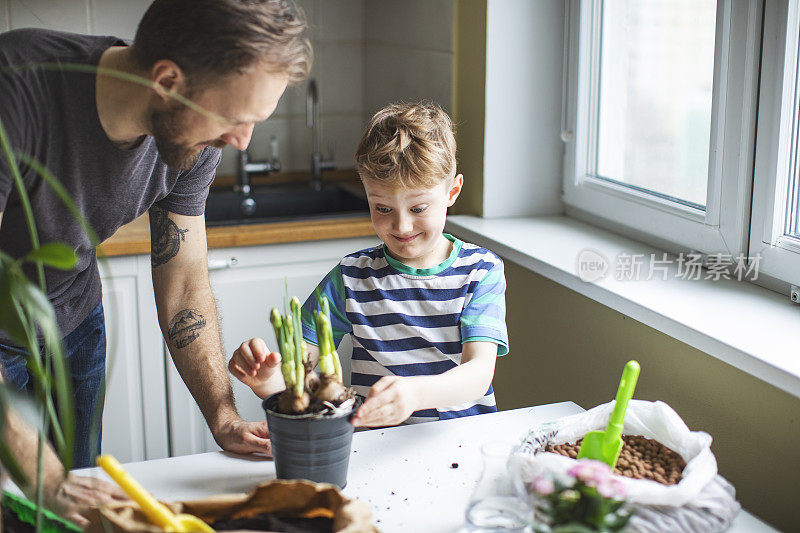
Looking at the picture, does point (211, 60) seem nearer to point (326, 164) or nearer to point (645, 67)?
point (645, 67)

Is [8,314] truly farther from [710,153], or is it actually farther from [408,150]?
[710,153]

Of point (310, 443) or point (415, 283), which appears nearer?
point (310, 443)

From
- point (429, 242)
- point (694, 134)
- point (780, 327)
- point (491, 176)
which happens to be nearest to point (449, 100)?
point (491, 176)

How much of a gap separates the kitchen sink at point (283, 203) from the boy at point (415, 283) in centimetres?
103

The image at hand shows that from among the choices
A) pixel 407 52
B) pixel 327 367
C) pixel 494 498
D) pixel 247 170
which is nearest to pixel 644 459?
pixel 494 498

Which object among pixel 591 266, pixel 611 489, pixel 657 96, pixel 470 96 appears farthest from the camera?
pixel 470 96

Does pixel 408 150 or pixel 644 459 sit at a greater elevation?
pixel 408 150

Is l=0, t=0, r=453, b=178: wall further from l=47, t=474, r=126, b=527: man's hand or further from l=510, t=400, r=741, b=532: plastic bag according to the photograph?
l=47, t=474, r=126, b=527: man's hand

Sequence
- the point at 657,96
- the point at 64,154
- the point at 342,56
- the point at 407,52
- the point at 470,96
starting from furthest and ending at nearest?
the point at 342,56, the point at 407,52, the point at 470,96, the point at 657,96, the point at 64,154

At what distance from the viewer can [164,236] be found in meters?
1.55

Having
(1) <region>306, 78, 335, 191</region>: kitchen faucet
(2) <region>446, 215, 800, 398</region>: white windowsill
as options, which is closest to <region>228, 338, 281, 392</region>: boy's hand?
(2) <region>446, 215, 800, 398</region>: white windowsill

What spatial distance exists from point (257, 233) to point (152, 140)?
2.54 feet

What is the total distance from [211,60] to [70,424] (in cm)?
67

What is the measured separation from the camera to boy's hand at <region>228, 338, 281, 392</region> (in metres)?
1.21
